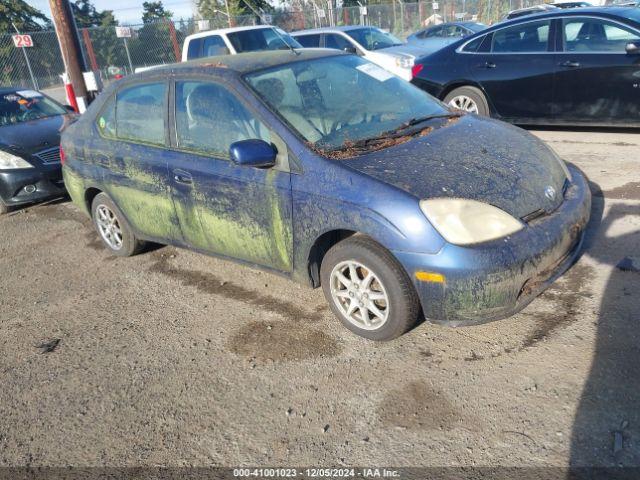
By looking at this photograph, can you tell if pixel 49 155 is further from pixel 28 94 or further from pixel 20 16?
pixel 20 16

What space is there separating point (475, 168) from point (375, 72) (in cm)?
145

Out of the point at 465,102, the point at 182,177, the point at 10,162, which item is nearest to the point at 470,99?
the point at 465,102

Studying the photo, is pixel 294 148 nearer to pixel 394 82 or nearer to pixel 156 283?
pixel 394 82

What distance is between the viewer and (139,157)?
416cm

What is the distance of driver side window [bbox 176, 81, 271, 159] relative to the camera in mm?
3510

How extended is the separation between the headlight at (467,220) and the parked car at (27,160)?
17.8ft

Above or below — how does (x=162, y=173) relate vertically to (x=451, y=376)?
above

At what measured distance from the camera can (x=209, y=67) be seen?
3803 millimetres

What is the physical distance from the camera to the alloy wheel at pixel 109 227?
4.90 m

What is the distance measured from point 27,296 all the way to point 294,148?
283cm

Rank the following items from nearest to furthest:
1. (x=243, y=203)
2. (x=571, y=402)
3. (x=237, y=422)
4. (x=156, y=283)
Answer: (x=571, y=402) → (x=237, y=422) → (x=243, y=203) → (x=156, y=283)

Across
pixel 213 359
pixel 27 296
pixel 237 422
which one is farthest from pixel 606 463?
pixel 27 296

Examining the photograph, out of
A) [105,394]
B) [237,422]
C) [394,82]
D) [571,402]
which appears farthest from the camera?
[394,82]

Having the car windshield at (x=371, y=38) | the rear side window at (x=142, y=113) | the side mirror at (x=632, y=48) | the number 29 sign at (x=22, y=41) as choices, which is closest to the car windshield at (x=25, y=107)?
the rear side window at (x=142, y=113)
